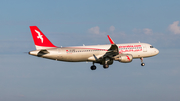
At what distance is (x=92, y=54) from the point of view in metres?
65.1

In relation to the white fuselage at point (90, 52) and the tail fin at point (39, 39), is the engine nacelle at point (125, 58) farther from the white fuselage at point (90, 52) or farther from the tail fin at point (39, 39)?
the tail fin at point (39, 39)

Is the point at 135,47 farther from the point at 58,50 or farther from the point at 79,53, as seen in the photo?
the point at 58,50

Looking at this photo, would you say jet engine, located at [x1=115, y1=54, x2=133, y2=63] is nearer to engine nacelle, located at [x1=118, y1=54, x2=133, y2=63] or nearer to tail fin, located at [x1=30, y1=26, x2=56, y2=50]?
engine nacelle, located at [x1=118, y1=54, x2=133, y2=63]

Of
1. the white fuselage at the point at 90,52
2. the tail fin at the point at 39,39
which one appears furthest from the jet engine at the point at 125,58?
the tail fin at the point at 39,39

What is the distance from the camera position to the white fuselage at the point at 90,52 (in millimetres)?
62812

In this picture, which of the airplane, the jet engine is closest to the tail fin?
the airplane

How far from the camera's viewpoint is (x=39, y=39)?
63500mm

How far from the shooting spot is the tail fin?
63.2 m

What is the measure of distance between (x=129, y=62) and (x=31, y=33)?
76.2ft

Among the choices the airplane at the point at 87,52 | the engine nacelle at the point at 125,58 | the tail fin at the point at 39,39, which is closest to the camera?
the airplane at the point at 87,52

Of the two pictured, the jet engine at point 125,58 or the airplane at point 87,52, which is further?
the jet engine at point 125,58

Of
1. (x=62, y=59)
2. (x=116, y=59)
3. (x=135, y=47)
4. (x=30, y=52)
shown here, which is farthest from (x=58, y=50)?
(x=135, y=47)

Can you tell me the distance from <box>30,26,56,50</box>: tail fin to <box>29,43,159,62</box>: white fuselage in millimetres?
1837

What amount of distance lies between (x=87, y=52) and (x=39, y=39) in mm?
11303
